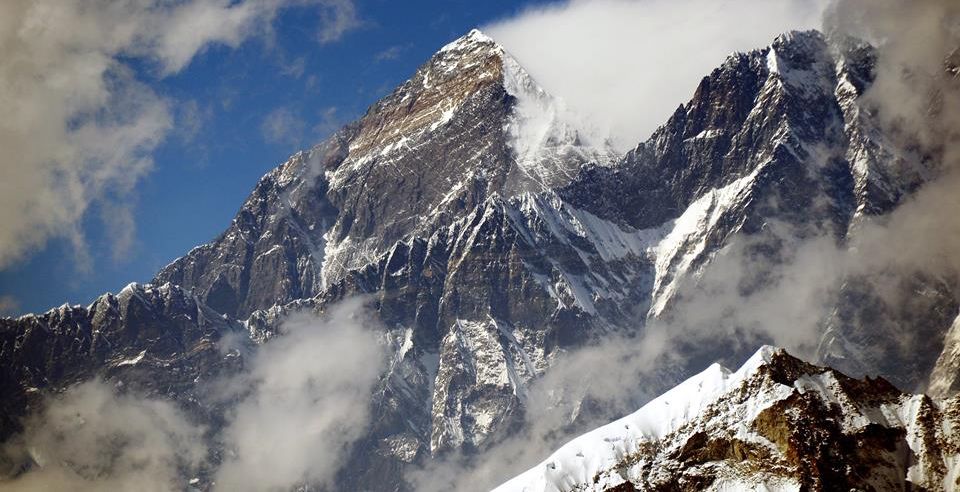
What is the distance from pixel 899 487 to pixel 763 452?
738 inches

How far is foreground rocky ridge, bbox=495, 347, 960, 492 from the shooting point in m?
182

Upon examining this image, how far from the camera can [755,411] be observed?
624 feet

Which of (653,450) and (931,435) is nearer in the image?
(931,435)

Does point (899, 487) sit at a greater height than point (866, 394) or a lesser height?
lesser

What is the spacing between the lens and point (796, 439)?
185m

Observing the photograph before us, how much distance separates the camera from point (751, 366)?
195500 mm

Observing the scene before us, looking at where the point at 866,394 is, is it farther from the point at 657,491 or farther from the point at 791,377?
the point at 657,491

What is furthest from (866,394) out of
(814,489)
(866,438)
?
(814,489)

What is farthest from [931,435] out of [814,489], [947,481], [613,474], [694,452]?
[613,474]

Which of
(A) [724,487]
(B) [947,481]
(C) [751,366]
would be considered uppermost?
(C) [751,366]

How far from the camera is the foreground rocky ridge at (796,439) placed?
182m

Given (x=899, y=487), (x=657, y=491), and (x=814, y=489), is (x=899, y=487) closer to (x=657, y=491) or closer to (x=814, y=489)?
(x=814, y=489)

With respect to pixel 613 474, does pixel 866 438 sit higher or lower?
lower

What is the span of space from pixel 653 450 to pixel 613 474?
7.02m
